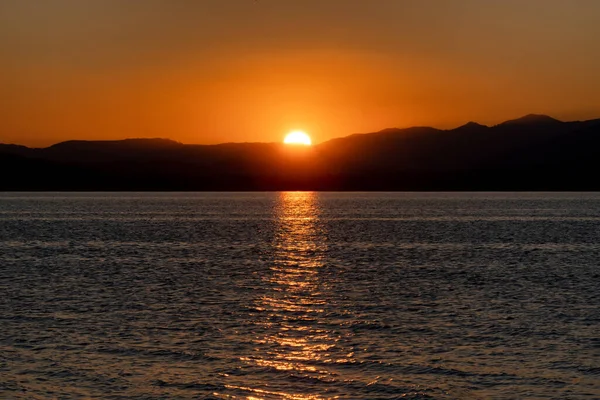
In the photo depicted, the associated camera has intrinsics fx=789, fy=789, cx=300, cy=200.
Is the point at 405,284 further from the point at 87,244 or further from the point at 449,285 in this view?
the point at 87,244

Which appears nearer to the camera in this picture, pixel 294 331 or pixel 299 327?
pixel 294 331

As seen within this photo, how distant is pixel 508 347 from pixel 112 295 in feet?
81.7

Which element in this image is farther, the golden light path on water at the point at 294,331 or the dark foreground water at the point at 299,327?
the golden light path on water at the point at 294,331

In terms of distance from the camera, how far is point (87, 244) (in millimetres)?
95062

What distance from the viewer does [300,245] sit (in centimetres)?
9506

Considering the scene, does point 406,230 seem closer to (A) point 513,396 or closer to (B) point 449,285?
(B) point 449,285

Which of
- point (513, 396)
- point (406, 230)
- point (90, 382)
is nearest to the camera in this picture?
point (513, 396)

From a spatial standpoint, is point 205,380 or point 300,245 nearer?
point 205,380

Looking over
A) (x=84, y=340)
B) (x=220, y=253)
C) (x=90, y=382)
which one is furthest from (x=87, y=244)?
(x=90, y=382)

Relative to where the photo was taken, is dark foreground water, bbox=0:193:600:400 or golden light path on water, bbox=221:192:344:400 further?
golden light path on water, bbox=221:192:344:400

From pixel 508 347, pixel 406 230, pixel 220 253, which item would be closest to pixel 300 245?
pixel 220 253

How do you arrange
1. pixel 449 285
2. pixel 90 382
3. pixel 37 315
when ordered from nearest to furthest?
1. pixel 90 382
2. pixel 37 315
3. pixel 449 285

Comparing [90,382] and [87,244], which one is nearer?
[90,382]

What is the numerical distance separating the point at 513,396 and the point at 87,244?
77.7 meters
